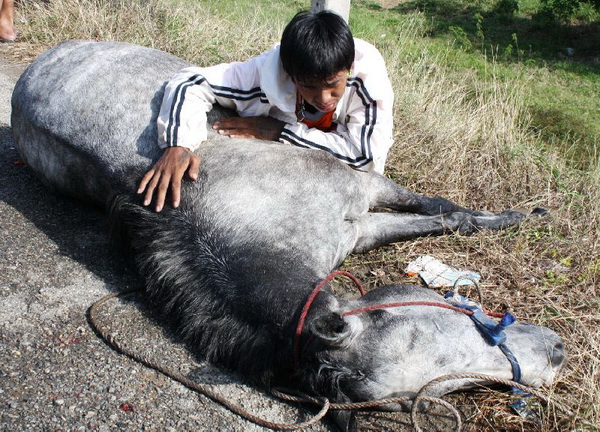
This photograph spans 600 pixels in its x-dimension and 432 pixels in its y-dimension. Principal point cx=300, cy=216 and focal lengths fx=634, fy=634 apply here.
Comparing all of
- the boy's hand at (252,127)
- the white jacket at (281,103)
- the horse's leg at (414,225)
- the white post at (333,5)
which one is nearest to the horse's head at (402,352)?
the horse's leg at (414,225)

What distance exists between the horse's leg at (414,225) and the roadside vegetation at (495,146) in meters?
0.07

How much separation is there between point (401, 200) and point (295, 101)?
0.91 meters

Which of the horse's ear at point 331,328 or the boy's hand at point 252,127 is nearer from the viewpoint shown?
the horse's ear at point 331,328

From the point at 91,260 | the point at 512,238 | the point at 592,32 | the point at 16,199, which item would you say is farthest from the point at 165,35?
the point at 592,32

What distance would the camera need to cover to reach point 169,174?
10.4 feet

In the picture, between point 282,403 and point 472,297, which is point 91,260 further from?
point 472,297

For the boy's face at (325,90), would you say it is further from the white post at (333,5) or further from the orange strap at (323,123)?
the white post at (333,5)

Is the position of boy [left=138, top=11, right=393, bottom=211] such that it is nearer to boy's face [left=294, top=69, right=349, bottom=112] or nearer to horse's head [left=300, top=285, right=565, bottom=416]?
boy's face [left=294, top=69, right=349, bottom=112]

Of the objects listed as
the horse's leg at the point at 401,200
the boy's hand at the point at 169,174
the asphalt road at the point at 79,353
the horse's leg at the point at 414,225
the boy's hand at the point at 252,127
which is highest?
the boy's hand at the point at 252,127

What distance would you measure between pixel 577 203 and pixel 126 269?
113 inches

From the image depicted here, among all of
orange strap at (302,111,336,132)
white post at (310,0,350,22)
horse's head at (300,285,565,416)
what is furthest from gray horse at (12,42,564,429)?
white post at (310,0,350,22)

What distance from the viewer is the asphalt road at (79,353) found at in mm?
2529

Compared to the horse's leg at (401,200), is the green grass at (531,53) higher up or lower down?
lower down

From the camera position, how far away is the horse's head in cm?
246
